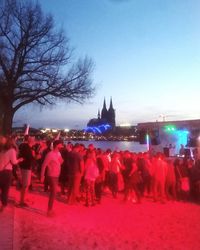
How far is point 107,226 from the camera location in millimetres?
11109

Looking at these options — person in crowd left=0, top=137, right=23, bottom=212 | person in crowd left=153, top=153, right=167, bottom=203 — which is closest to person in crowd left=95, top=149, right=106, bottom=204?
person in crowd left=153, top=153, right=167, bottom=203

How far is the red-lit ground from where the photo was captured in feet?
29.4

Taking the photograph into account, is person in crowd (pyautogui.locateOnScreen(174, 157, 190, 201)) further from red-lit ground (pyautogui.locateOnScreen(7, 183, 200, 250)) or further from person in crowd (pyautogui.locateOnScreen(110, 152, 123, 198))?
person in crowd (pyautogui.locateOnScreen(110, 152, 123, 198))

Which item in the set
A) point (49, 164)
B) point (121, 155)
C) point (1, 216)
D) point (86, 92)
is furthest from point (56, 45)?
point (1, 216)

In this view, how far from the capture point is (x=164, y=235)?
10.8 meters

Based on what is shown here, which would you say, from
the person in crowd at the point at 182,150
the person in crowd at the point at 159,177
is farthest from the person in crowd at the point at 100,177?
the person in crowd at the point at 182,150

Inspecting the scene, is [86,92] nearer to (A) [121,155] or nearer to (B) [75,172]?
(A) [121,155]

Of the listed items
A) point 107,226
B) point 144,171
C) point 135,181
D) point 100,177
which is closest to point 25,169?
point 107,226

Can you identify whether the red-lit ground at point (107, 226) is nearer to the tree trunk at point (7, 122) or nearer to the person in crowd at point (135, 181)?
the person in crowd at point (135, 181)

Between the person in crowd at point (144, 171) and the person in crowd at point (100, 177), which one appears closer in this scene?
the person in crowd at point (100, 177)

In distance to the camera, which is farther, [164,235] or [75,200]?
[75,200]

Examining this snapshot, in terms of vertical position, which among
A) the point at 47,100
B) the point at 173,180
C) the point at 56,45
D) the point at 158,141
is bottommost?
the point at 173,180

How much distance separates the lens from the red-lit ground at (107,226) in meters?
8.95

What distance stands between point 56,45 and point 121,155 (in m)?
9.83
